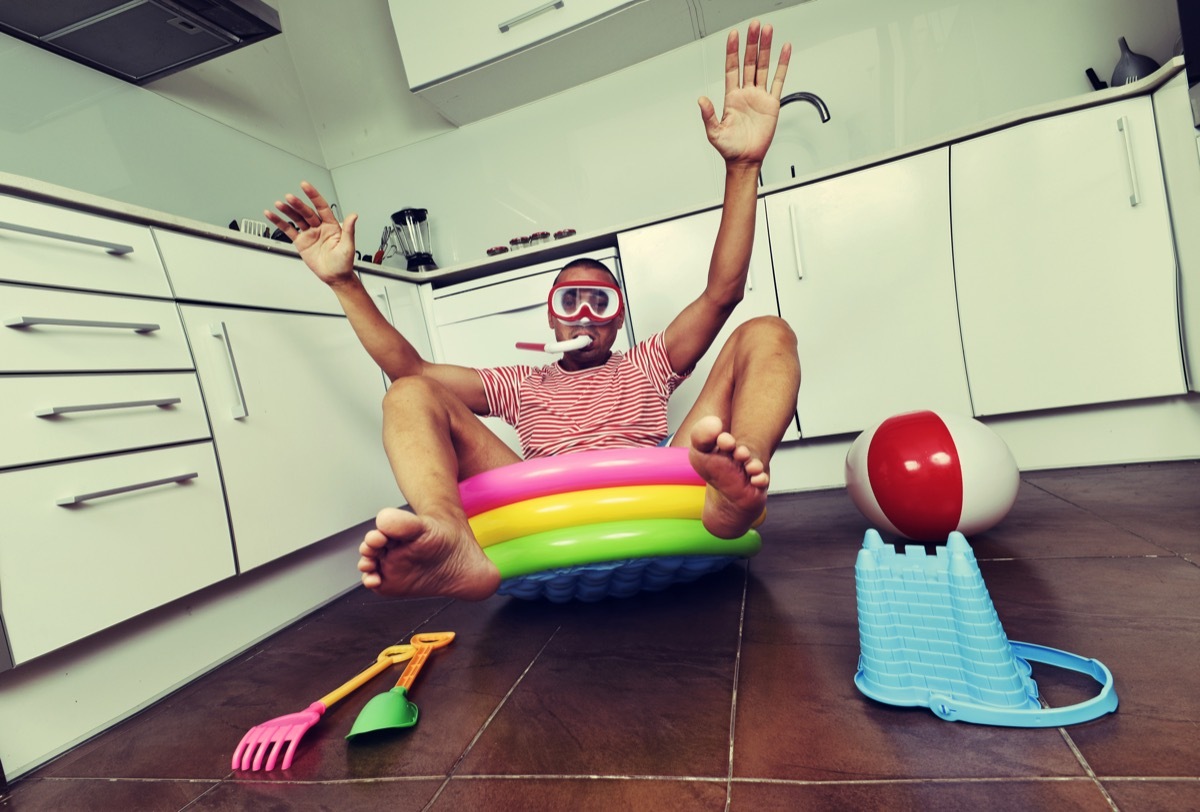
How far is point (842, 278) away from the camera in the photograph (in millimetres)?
1925

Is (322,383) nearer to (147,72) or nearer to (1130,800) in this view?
(147,72)

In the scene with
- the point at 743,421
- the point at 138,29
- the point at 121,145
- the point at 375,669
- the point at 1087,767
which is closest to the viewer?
the point at 1087,767

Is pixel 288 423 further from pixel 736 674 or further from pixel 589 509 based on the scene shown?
pixel 736 674

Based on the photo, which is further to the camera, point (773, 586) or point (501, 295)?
point (501, 295)

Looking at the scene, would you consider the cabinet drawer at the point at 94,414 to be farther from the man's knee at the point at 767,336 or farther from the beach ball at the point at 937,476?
the beach ball at the point at 937,476

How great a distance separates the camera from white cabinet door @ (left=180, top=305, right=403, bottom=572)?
4.72 ft

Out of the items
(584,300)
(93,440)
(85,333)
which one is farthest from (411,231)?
(93,440)

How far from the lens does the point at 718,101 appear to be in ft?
7.95

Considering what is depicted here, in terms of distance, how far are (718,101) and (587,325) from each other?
4.76 ft

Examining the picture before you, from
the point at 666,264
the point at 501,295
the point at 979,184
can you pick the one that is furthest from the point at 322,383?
the point at 979,184

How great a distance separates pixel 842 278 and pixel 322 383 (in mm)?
1597

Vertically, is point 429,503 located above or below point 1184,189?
below

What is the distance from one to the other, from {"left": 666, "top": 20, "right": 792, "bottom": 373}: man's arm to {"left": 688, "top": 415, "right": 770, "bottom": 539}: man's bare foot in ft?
1.88

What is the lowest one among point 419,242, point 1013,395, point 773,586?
point 773,586
